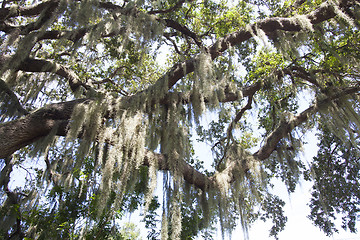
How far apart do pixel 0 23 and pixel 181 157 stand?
3501 millimetres

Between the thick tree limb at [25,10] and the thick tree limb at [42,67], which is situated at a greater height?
the thick tree limb at [25,10]

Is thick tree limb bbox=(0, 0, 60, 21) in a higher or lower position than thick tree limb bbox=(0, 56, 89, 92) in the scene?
higher

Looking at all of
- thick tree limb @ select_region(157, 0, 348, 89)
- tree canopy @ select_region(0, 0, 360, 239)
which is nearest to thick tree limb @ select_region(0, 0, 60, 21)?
tree canopy @ select_region(0, 0, 360, 239)

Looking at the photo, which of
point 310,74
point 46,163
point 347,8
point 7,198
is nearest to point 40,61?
point 46,163

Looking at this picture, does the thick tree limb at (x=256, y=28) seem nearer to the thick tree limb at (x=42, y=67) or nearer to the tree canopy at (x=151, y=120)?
the tree canopy at (x=151, y=120)

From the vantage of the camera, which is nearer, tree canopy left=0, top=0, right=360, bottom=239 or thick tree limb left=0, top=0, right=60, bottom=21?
tree canopy left=0, top=0, right=360, bottom=239

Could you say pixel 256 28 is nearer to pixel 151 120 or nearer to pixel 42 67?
pixel 151 120

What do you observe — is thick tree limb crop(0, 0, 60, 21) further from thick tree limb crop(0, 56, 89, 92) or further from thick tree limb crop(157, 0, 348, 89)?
thick tree limb crop(157, 0, 348, 89)

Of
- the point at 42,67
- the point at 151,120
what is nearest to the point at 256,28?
the point at 151,120

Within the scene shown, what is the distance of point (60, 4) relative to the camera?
3.53 metres

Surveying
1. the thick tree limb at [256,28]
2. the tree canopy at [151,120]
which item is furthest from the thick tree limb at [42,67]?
Result: the thick tree limb at [256,28]

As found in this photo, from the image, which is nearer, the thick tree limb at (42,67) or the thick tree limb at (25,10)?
the thick tree limb at (42,67)

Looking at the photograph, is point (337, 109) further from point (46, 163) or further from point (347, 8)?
point (46, 163)

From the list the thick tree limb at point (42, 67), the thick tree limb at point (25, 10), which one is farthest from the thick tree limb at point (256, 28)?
the thick tree limb at point (25, 10)
